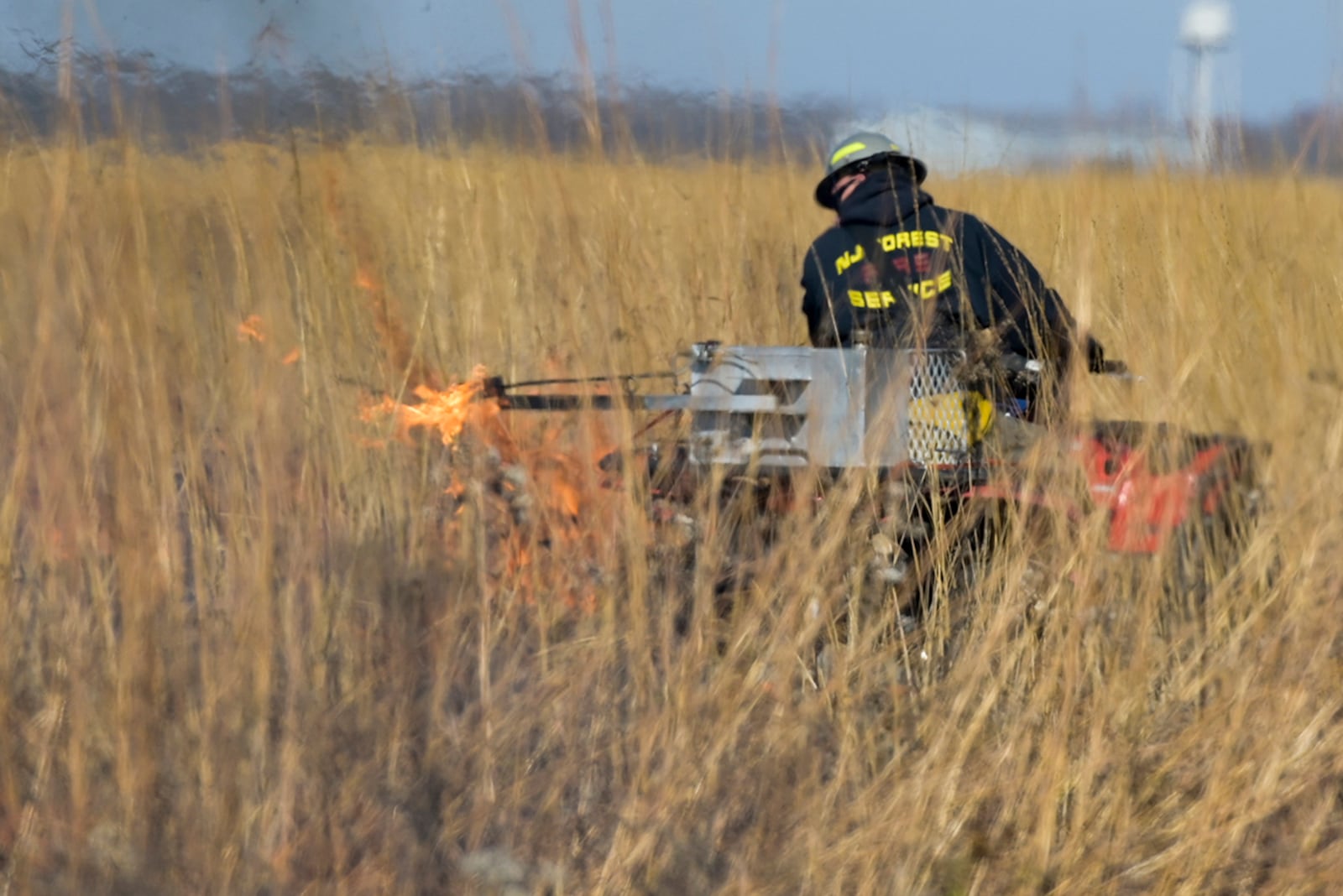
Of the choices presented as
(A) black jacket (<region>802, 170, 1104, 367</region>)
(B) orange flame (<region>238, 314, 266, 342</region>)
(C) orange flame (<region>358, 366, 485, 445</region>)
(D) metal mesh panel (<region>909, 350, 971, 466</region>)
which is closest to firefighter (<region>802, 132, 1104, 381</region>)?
(A) black jacket (<region>802, 170, 1104, 367</region>)

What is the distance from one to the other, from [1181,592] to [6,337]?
1.73 m

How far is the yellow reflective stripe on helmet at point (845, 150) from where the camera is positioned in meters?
3.48

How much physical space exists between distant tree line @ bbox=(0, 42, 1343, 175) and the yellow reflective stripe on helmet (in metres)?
0.13

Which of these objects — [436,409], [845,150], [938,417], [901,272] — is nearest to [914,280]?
[901,272]

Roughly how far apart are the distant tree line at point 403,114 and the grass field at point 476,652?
0.06 metres

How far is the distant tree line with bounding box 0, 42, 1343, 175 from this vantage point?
6.89 feet

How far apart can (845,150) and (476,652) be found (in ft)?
6.32

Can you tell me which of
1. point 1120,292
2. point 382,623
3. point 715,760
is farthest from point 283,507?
point 1120,292

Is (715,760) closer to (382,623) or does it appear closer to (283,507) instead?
(382,623)

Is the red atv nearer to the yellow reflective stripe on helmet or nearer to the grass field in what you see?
the grass field

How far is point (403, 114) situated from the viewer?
8.68 ft

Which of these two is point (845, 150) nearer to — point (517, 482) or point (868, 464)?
point (868, 464)

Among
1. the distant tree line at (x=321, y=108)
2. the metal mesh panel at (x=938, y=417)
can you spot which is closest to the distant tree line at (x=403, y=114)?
the distant tree line at (x=321, y=108)

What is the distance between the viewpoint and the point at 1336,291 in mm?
2846
